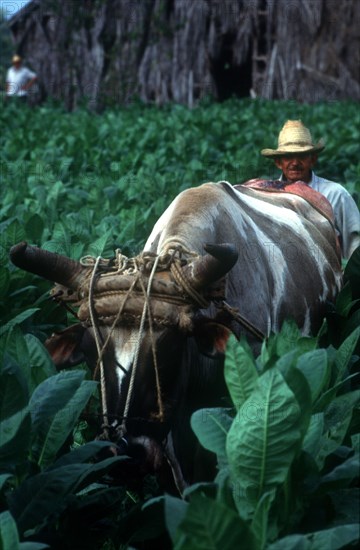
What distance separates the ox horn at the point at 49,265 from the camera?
16.3 ft

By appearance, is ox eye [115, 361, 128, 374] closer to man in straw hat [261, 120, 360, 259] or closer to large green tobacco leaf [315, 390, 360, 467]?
large green tobacco leaf [315, 390, 360, 467]

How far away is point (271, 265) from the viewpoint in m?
5.99

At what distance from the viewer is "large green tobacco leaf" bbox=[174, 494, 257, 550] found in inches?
105

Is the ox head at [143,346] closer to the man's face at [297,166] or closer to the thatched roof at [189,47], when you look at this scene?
the man's face at [297,166]

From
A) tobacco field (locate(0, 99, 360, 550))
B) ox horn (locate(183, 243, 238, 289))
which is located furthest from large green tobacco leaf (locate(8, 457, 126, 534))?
ox horn (locate(183, 243, 238, 289))

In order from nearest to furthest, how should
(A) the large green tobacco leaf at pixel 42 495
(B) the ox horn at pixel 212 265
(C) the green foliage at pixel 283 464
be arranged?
(C) the green foliage at pixel 283 464
(A) the large green tobacco leaf at pixel 42 495
(B) the ox horn at pixel 212 265

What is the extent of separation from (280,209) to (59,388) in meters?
3.43

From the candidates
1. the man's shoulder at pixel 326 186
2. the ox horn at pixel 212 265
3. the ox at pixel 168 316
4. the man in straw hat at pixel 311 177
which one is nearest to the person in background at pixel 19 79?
the man in straw hat at pixel 311 177

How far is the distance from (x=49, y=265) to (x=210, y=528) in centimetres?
250

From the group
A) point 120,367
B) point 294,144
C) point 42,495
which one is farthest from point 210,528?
point 294,144

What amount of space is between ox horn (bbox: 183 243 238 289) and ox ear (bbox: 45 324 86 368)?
57cm

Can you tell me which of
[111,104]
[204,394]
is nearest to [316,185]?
[204,394]

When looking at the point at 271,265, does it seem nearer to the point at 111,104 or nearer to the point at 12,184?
the point at 12,184

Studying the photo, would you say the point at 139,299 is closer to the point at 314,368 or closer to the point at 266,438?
the point at 314,368
